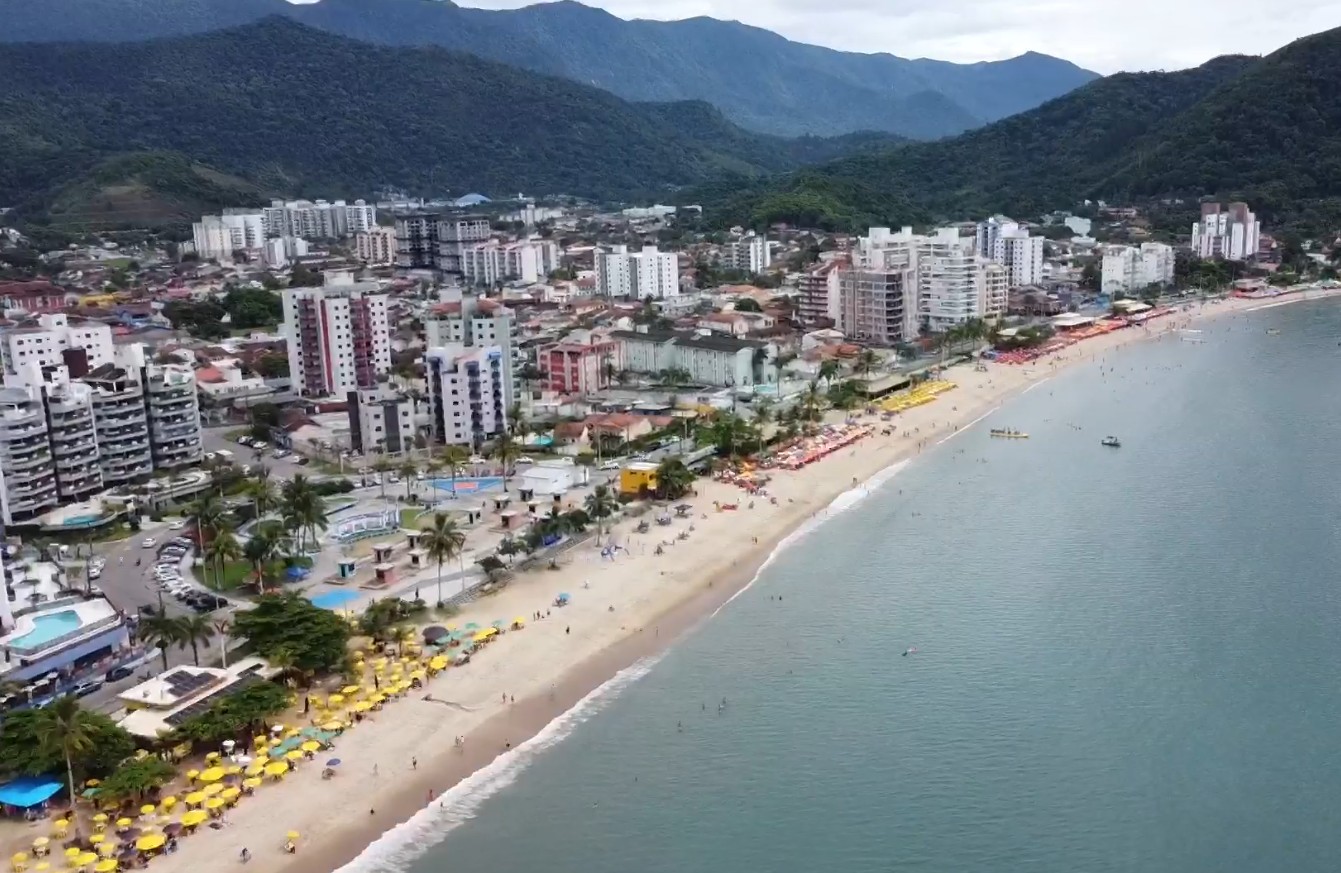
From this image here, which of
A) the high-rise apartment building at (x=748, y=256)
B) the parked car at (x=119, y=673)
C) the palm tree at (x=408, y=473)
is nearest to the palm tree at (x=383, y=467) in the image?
the palm tree at (x=408, y=473)

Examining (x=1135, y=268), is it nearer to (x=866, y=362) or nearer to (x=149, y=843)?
(x=866, y=362)

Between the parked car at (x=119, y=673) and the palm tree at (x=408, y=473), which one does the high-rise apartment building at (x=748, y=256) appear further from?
the parked car at (x=119, y=673)

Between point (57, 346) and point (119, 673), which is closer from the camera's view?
point (119, 673)

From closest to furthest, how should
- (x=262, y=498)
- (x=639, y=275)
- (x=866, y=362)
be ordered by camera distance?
(x=262, y=498) < (x=866, y=362) < (x=639, y=275)

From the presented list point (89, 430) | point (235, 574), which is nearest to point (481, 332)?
point (89, 430)

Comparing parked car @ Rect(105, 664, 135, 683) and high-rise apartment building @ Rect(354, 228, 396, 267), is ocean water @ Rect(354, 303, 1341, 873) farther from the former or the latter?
high-rise apartment building @ Rect(354, 228, 396, 267)

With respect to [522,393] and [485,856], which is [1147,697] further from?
[522,393]
